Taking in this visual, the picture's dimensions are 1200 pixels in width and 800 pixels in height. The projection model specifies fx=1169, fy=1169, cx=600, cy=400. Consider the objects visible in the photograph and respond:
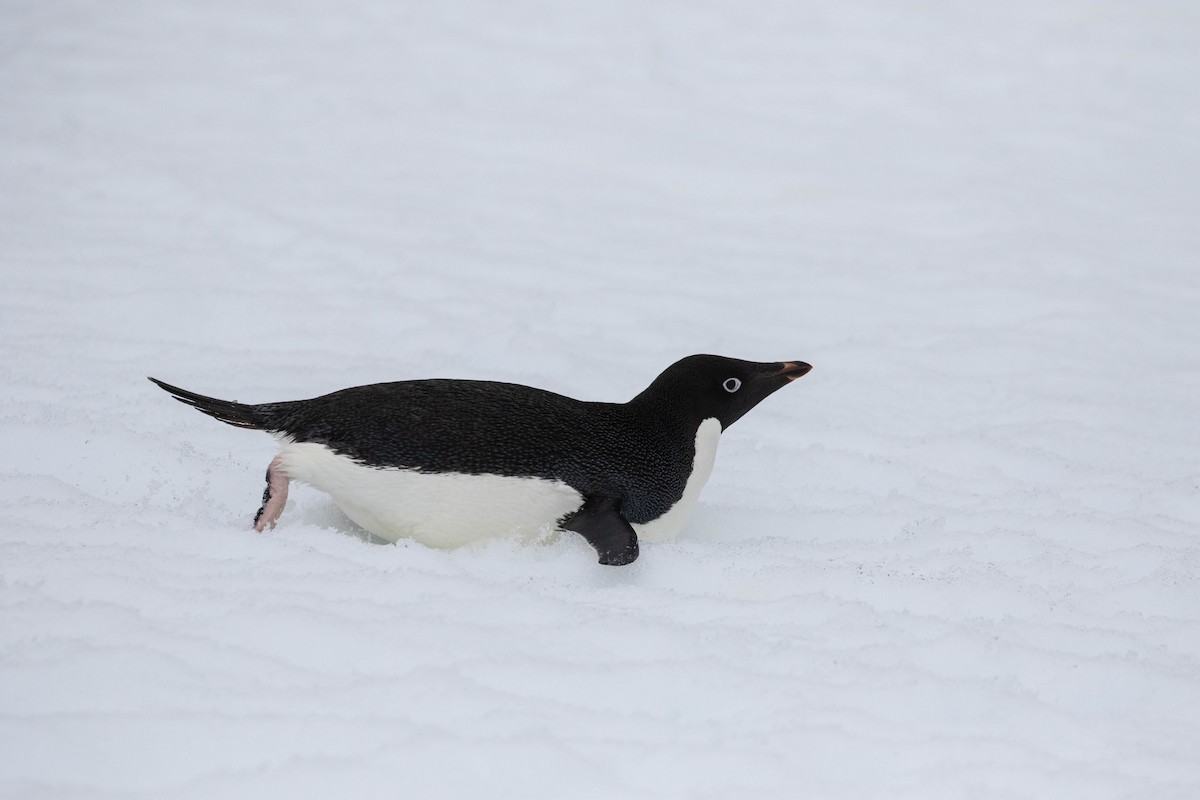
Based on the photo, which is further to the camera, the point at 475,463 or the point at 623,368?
the point at 623,368

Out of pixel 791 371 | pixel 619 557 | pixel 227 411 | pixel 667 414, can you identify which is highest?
pixel 791 371

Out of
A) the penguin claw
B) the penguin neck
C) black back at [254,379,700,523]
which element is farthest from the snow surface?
the penguin neck

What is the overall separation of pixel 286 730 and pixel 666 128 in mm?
6800

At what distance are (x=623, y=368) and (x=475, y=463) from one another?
2170mm

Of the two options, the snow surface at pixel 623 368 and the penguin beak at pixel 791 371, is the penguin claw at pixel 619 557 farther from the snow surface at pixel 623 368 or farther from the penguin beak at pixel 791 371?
the penguin beak at pixel 791 371

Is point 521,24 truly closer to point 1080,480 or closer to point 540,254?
point 540,254

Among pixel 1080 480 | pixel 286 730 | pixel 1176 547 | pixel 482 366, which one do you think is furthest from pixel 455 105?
pixel 286 730

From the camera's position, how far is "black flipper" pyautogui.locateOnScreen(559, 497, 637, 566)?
2803 millimetres

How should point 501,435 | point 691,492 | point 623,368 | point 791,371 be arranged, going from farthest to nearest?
1. point 623,368
2. point 791,371
3. point 691,492
4. point 501,435

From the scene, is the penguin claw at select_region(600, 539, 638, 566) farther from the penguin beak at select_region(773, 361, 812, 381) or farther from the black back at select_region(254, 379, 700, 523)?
the penguin beak at select_region(773, 361, 812, 381)

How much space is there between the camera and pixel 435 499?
284 cm

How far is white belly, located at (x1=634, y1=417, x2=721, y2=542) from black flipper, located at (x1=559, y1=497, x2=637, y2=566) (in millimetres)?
180

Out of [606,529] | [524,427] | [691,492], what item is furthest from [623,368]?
[606,529]

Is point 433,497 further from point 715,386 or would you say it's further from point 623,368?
point 623,368
